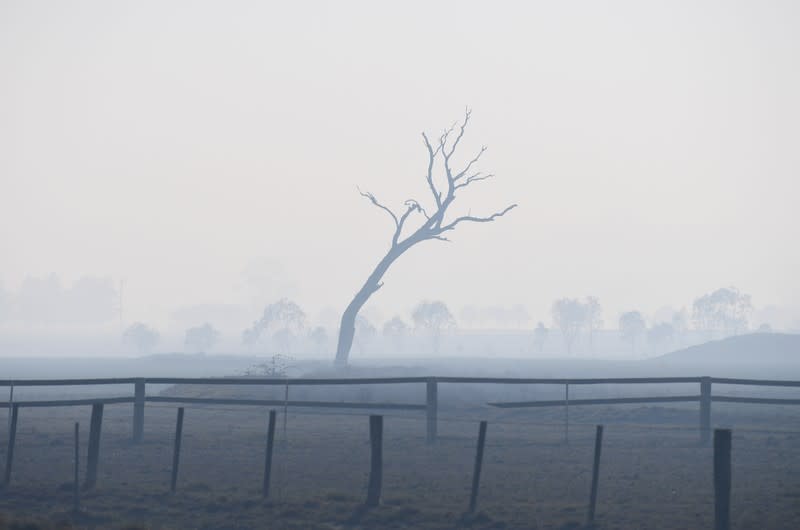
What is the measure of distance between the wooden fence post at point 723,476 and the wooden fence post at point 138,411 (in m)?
12.9

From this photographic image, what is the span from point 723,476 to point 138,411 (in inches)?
530

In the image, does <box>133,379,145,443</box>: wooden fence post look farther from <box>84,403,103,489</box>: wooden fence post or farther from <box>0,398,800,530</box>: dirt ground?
→ <box>84,403,103,489</box>: wooden fence post

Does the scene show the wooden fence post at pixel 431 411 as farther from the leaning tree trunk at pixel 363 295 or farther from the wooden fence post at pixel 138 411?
the leaning tree trunk at pixel 363 295

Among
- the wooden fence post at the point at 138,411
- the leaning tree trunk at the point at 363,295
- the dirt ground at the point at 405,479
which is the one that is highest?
the leaning tree trunk at the point at 363,295

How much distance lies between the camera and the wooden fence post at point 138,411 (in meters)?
20.9

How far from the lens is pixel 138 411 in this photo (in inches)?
834

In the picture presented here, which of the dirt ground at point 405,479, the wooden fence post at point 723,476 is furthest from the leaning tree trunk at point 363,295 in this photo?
the wooden fence post at point 723,476

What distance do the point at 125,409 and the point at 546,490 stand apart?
23.2 m

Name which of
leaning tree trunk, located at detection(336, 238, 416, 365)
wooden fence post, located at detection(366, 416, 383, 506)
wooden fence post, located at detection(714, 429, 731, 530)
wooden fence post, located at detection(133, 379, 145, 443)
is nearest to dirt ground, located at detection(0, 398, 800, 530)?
wooden fence post, located at detection(366, 416, 383, 506)

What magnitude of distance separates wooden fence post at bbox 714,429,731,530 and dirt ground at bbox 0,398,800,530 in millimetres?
1178

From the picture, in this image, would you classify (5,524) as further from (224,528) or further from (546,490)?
(546,490)

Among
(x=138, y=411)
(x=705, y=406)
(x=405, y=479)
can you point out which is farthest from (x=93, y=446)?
(x=705, y=406)

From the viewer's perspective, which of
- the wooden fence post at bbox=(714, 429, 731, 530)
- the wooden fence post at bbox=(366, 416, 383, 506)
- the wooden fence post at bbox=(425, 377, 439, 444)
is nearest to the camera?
the wooden fence post at bbox=(714, 429, 731, 530)

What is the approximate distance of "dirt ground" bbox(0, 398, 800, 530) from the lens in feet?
42.8
